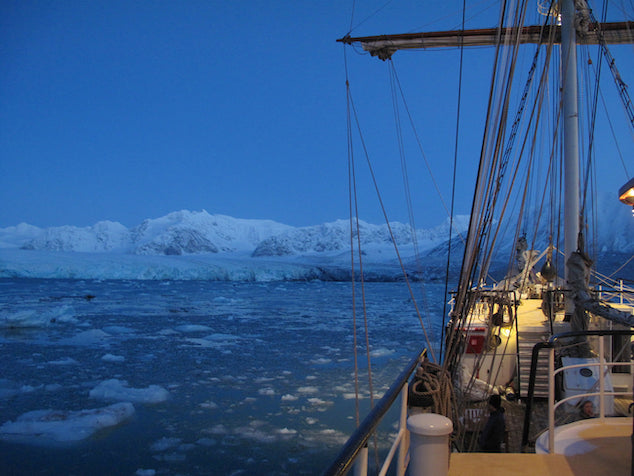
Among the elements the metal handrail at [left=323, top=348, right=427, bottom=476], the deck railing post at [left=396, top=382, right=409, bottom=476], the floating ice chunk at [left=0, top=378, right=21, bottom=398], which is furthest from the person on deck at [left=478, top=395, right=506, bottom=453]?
the floating ice chunk at [left=0, top=378, right=21, bottom=398]

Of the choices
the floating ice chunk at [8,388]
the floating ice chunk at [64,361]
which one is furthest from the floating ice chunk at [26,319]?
the floating ice chunk at [8,388]

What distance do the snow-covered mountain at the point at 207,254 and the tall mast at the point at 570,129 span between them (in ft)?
9.31

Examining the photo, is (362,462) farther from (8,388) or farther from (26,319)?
(26,319)

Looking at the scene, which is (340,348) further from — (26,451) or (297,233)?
(297,233)

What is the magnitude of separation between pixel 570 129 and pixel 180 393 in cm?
907

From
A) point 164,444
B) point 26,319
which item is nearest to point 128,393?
point 164,444

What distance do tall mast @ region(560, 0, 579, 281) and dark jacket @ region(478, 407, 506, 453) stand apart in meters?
4.70

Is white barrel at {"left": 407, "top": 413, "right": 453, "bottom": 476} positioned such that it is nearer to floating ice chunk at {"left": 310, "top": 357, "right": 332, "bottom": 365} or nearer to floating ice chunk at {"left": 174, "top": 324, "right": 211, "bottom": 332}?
floating ice chunk at {"left": 310, "top": 357, "right": 332, "bottom": 365}

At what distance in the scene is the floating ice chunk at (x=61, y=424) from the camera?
6.99 m

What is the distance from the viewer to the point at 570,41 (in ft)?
28.9

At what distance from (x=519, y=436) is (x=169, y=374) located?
309 inches

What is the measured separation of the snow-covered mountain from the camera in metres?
51.0

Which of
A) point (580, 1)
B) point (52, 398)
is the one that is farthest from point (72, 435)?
point (580, 1)

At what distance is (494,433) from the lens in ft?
15.7
